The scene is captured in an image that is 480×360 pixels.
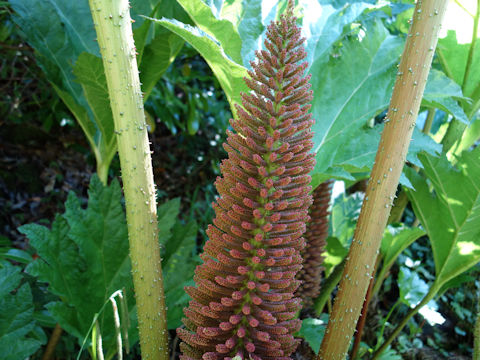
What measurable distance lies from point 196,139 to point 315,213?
81.5 inches

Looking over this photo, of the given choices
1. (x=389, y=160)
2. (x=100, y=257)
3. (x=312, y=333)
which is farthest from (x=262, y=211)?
(x=100, y=257)

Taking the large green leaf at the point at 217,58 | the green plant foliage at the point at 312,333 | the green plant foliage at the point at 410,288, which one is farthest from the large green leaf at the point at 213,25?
the green plant foliage at the point at 410,288

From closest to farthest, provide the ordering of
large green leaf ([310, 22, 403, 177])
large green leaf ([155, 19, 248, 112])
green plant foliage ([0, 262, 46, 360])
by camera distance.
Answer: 1. large green leaf ([155, 19, 248, 112])
2. green plant foliage ([0, 262, 46, 360])
3. large green leaf ([310, 22, 403, 177])

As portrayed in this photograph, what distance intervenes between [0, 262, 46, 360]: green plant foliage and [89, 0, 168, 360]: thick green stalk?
1.07ft

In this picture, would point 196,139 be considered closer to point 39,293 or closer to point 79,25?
point 79,25

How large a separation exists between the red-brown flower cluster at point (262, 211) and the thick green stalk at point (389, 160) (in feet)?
0.44

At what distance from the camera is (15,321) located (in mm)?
1032

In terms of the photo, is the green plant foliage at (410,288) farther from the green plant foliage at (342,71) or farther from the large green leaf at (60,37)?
the large green leaf at (60,37)

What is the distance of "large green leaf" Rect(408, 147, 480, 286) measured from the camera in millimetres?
1291

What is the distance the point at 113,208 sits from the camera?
138 centimetres

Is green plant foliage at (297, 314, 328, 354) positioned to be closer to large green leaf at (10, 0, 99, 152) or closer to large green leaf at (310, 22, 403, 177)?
large green leaf at (310, 22, 403, 177)

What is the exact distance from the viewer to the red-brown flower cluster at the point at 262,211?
28.8 inches

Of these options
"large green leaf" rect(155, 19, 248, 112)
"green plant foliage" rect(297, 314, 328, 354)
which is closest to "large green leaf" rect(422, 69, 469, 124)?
"large green leaf" rect(155, 19, 248, 112)

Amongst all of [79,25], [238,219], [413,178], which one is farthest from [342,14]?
[79,25]
